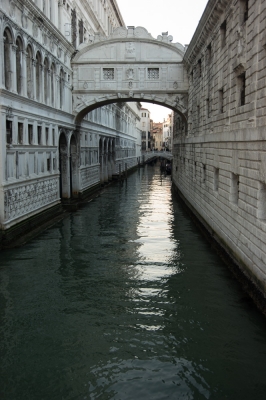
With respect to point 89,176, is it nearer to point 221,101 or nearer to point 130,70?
point 130,70

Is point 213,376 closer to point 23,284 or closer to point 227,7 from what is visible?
point 23,284

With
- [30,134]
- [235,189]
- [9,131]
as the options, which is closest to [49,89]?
[30,134]

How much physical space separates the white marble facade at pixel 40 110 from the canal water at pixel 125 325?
7.54ft

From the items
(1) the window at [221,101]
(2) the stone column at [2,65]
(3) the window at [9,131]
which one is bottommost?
(3) the window at [9,131]

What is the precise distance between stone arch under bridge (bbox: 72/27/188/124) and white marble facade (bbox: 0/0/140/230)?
821mm

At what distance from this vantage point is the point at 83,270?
424 inches

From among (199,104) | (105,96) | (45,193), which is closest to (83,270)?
(45,193)

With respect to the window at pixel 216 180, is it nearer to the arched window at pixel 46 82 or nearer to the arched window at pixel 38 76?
the arched window at pixel 38 76

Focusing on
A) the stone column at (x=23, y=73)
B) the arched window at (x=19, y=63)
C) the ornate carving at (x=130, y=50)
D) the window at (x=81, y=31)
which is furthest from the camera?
the window at (x=81, y=31)

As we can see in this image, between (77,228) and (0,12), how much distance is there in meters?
7.49

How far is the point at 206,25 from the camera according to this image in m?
14.9

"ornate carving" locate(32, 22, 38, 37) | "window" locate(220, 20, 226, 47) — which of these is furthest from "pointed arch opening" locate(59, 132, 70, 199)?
"window" locate(220, 20, 226, 47)

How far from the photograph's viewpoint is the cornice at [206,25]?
12789 millimetres

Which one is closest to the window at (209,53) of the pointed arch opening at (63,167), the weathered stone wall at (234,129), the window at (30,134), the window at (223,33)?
the weathered stone wall at (234,129)
